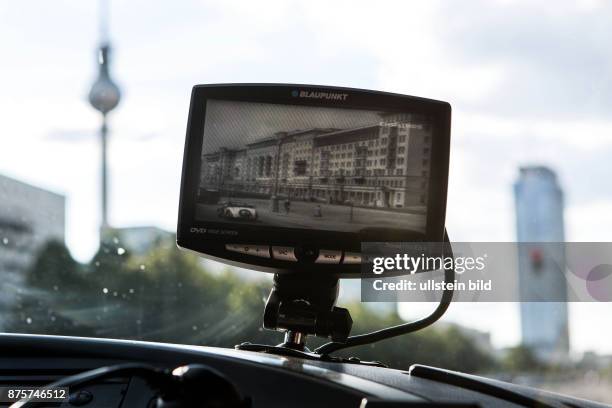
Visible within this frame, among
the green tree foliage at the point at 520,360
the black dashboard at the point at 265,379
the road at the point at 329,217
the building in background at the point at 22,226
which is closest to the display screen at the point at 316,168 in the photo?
the road at the point at 329,217

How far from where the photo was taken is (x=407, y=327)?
1.24 meters

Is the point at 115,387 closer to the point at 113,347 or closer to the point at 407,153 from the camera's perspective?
the point at 113,347

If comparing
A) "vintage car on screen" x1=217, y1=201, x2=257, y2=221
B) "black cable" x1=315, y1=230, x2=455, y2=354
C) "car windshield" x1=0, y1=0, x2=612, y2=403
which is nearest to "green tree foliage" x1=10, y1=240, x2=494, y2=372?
"car windshield" x1=0, y1=0, x2=612, y2=403

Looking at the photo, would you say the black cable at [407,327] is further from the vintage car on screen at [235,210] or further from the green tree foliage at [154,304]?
the green tree foliage at [154,304]

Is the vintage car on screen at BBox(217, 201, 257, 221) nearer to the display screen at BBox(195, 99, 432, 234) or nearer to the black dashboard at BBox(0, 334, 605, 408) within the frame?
the display screen at BBox(195, 99, 432, 234)

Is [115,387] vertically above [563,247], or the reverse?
[563,247]

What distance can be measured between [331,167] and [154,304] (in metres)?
1.35

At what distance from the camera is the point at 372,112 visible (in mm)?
1181

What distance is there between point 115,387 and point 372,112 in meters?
0.51

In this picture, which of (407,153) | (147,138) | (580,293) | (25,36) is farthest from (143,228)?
(407,153)

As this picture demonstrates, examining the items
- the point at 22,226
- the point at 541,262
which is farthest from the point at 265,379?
the point at 541,262

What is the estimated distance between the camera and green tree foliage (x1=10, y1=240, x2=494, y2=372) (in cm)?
226

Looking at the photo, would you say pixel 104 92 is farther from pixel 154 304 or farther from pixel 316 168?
pixel 316 168

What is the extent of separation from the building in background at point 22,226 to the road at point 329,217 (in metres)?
1.54
